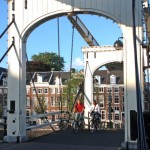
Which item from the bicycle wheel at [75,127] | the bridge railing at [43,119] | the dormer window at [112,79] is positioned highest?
the dormer window at [112,79]

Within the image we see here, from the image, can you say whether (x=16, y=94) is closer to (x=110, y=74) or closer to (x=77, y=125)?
(x=77, y=125)

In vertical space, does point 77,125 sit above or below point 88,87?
below

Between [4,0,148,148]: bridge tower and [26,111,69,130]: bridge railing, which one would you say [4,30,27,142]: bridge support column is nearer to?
[4,0,148,148]: bridge tower

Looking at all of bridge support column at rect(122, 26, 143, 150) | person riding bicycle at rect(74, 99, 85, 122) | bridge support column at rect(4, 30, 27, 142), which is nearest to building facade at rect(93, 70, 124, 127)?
person riding bicycle at rect(74, 99, 85, 122)

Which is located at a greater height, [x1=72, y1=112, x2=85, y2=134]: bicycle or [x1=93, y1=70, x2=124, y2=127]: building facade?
[x1=93, y1=70, x2=124, y2=127]: building facade

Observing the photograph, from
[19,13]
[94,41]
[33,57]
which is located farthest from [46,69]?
[19,13]

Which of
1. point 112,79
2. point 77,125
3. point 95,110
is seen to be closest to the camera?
point 77,125

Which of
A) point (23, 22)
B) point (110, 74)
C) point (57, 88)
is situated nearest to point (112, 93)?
point (110, 74)

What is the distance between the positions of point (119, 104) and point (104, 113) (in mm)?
4340

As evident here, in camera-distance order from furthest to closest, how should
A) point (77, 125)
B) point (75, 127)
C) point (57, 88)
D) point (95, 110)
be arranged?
point (57, 88) → point (95, 110) → point (77, 125) → point (75, 127)

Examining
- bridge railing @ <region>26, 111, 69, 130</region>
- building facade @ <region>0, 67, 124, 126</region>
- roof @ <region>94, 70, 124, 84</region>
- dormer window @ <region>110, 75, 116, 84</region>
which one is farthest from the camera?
roof @ <region>94, 70, 124, 84</region>

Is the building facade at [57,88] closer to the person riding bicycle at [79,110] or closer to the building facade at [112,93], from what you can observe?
the building facade at [112,93]

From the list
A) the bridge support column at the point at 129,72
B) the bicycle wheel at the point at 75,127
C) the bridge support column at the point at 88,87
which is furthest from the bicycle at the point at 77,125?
the bridge support column at the point at 129,72

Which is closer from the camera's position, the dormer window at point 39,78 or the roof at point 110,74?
the roof at point 110,74
